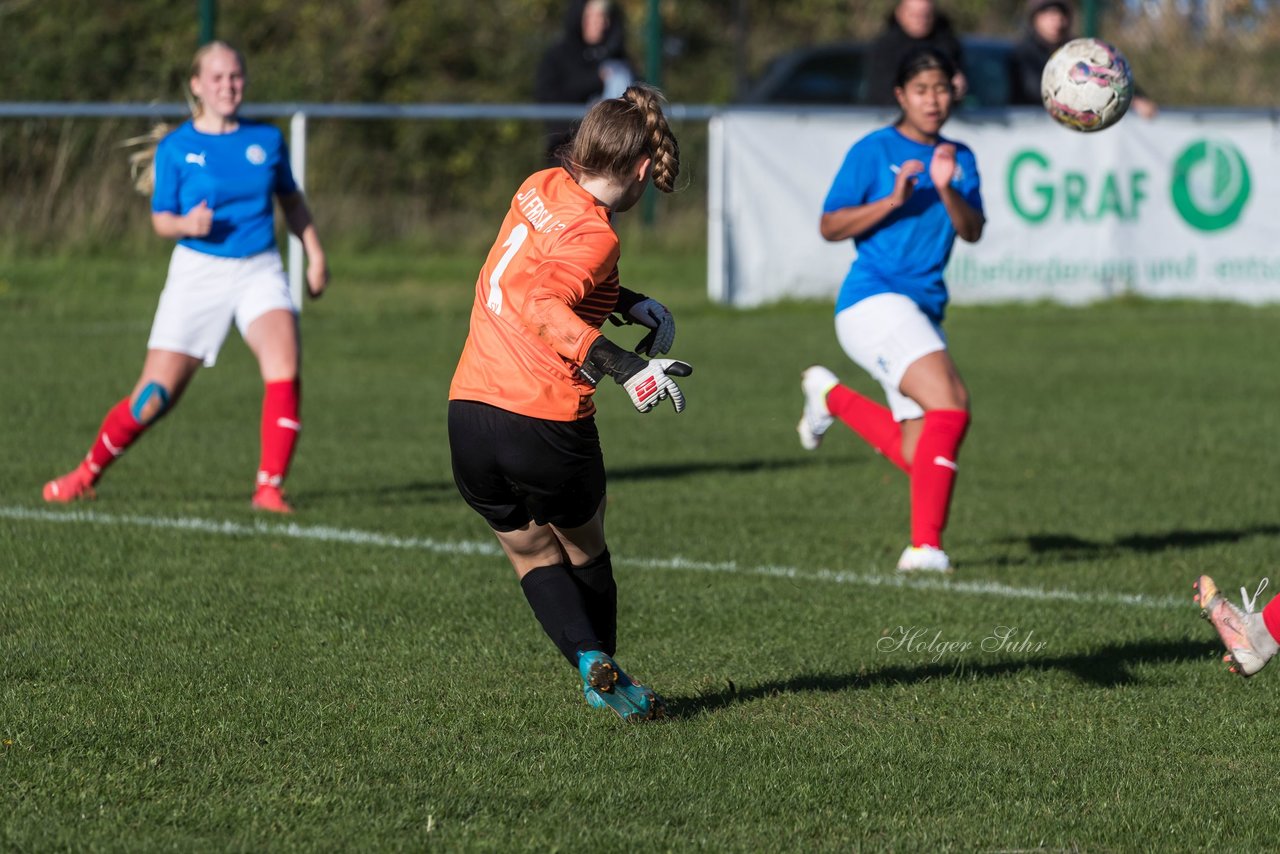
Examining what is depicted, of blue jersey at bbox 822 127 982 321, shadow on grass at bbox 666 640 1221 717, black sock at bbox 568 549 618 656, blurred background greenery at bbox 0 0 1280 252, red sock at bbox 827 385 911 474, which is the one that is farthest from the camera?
blurred background greenery at bbox 0 0 1280 252

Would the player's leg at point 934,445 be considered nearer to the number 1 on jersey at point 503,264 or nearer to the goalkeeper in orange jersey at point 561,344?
the goalkeeper in orange jersey at point 561,344

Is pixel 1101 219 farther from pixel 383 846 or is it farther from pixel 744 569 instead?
pixel 383 846

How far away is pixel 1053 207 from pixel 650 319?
12635mm

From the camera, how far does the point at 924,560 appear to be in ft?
24.5

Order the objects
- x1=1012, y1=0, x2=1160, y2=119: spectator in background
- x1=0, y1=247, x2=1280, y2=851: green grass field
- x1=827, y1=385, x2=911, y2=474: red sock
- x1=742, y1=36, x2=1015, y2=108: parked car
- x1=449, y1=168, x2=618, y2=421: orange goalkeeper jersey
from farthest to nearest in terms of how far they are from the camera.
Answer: x1=742, y1=36, x2=1015, y2=108: parked car, x1=1012, y1=0, x2=1160, y2=119: spectator in background, x1=827, y1=385, x2=911, y2=474: red sock, x1=449, y1=168, x2=618, y2=421: orange goalkeeper jersey, x1=0, y1=247, x2=1280, y2=851: green grass field

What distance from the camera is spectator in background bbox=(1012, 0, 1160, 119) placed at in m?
15.7

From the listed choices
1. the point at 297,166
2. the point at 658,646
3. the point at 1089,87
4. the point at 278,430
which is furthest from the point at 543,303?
the point at 297,166

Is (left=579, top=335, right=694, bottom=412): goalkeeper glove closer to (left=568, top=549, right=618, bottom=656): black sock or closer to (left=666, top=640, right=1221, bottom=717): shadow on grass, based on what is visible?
(left=568, top=549, right=618, bottom=656): black sock

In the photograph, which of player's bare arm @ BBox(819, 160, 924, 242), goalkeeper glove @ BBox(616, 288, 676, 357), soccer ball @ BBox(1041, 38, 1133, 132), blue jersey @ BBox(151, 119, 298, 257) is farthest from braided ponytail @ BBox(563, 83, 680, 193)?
blue jersey @ BBox(151, 119, 298, 257)

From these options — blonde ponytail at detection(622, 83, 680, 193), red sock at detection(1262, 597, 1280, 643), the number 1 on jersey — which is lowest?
red sock at detection(1262, 597, 1280, 643)

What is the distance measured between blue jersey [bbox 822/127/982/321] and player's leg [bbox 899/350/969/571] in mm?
310

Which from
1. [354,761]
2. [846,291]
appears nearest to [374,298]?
[846,291]

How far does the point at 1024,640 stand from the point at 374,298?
37.9 feet

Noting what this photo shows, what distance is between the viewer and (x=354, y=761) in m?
4.68
